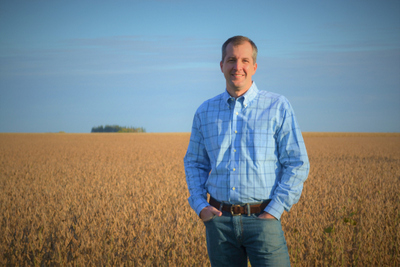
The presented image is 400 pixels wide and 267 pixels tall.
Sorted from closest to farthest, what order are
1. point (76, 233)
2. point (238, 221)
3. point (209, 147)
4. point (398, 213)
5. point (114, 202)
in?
point (238, 221)
point (209, 147)
point (76, 233)
point (398, 213)
point (114, 202)

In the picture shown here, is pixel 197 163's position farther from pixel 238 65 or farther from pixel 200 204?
pixel 238 65

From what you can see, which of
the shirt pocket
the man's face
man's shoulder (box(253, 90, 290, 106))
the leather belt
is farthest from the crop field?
the man's face

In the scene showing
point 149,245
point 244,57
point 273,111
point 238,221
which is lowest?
Result: point 149,245

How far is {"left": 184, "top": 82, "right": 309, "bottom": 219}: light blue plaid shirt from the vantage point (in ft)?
7.22

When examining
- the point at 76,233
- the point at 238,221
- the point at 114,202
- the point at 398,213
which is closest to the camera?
the point at 238,221

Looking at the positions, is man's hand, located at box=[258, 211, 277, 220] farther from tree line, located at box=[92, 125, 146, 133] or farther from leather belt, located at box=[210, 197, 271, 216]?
tree line, located at box=[92, 125, 146, 133]

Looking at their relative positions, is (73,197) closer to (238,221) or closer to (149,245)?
(149,245)

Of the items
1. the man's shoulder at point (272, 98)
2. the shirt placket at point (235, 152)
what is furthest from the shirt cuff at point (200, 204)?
the man's shoulder at point (272, 98)

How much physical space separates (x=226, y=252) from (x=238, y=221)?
297mm

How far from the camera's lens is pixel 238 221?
2.18 m

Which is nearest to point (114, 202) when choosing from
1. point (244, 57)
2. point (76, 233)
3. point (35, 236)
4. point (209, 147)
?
point (76, 233)

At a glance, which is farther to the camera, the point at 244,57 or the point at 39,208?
the point at 39,208

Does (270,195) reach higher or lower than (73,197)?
higher

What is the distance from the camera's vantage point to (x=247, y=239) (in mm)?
2209
